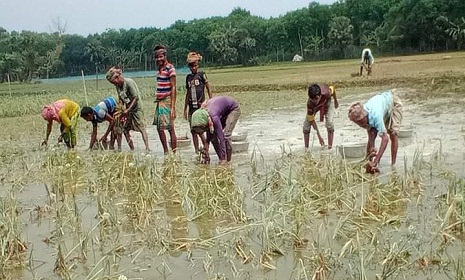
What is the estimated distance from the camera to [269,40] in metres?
80.2

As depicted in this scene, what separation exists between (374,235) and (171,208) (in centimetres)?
256

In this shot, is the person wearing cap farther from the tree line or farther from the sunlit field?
the tree line

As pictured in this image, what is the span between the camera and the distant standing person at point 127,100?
9.79 meters

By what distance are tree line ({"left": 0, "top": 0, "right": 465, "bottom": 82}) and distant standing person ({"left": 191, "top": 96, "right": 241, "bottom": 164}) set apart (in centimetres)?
3434

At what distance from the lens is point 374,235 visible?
4.44 meters

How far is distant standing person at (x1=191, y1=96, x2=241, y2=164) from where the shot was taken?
8.02 meters

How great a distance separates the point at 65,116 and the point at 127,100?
1141 mm

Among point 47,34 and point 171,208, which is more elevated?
point 47,34

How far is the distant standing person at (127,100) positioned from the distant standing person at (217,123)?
6.63ft

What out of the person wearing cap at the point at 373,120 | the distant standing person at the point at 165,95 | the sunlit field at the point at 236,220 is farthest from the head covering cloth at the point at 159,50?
the person wearing cap at the point at 373,120

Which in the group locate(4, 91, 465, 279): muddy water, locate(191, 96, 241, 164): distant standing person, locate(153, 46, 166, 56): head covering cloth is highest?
locate(153, 46, 166, 56): head covering cloth

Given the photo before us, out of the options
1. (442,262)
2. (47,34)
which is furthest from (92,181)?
(47,34)

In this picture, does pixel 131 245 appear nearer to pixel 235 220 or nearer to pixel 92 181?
pixel 235 220

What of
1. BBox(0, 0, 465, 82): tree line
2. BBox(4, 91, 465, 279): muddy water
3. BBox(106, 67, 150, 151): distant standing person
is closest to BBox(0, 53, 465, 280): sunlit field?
BBox(4, 91, 465, 279): muddy water
